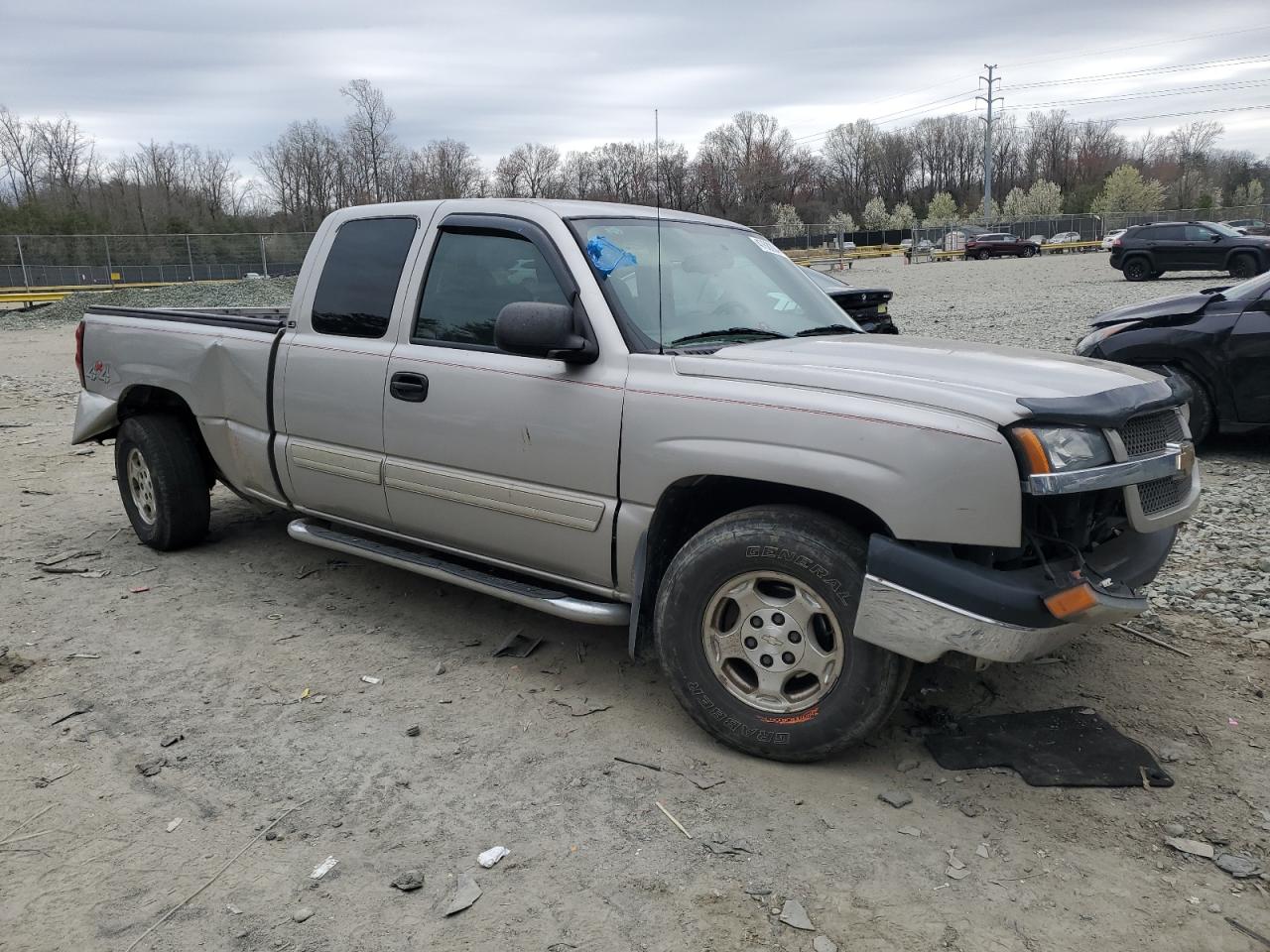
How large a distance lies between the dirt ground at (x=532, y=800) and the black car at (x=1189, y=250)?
25.0m

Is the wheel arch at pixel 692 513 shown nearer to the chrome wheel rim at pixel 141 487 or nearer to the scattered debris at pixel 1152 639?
the scattered debris at pixel 1152 639

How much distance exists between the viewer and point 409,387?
429 centimetres

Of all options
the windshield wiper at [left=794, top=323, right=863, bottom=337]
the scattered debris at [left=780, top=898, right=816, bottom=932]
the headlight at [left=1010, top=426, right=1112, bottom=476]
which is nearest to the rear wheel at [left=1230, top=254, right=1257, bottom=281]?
the windshield wiper at [left=794, top=323, right=863, bottom=337]

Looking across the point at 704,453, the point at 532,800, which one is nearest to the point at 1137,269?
the point at 704,453

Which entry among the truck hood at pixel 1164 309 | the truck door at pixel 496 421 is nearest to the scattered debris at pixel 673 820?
the truck door at pixel 496 421

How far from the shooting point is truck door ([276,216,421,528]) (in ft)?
14.8

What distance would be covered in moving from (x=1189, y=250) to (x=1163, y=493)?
2722 centimetres

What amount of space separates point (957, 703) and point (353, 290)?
3.32 metres

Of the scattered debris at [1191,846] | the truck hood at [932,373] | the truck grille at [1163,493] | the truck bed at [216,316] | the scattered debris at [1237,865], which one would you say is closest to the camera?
the scattered debris at [1237,865]

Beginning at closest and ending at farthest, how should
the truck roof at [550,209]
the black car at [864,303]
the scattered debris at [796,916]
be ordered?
the scattered debris at [796,916]
the truck roof at [550,209]
the black car at [864,303]

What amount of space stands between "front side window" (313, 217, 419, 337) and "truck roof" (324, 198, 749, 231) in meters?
0.07

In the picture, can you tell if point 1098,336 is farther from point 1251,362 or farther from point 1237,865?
point 1237,865

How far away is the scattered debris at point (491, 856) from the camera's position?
2928mm

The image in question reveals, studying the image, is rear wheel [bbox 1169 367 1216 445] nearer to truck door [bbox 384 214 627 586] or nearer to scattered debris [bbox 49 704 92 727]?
truck door [bbox 384 214 627 586]
